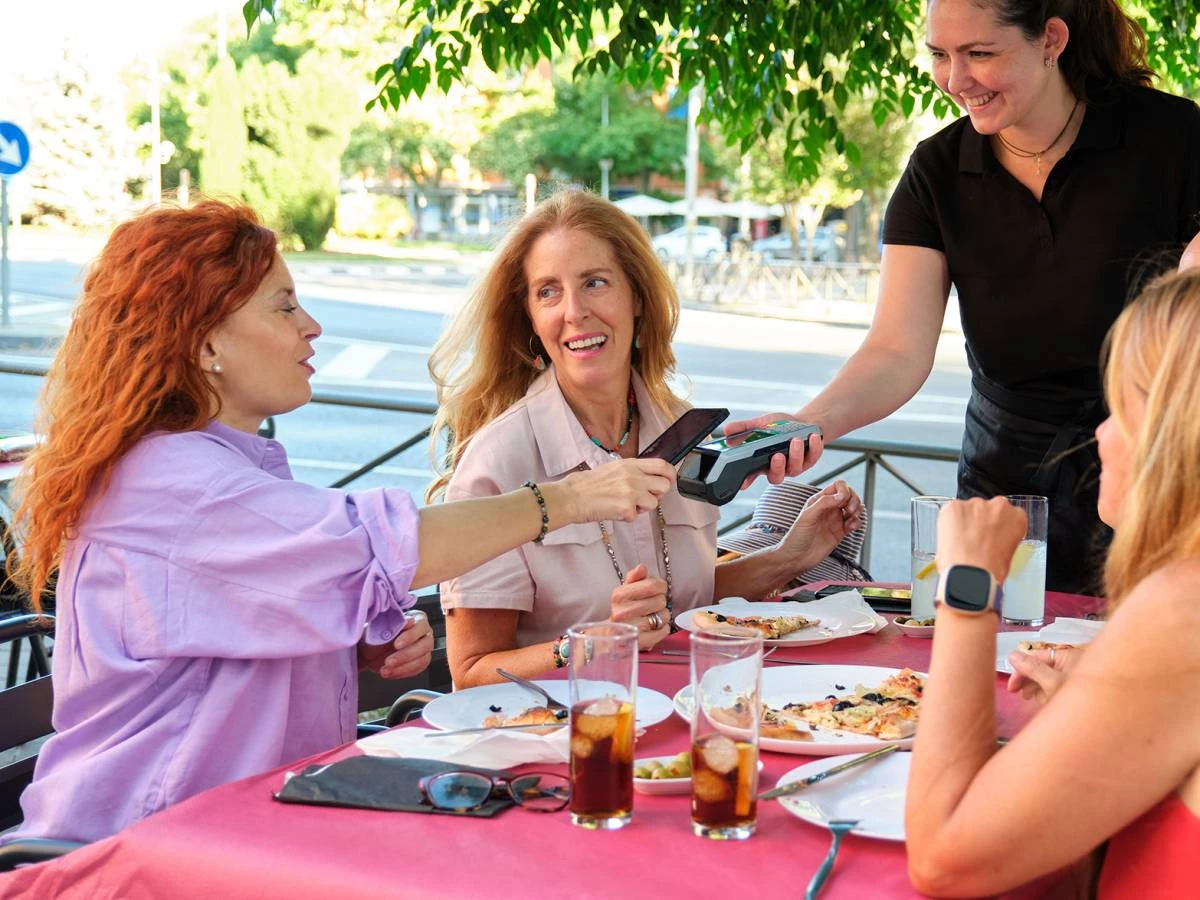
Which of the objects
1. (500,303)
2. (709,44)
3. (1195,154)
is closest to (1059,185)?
(1195,154)

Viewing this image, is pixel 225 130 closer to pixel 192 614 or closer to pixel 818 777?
pixel 192 614

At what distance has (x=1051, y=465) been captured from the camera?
10.1 feet

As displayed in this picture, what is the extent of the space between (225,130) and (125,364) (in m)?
36.3

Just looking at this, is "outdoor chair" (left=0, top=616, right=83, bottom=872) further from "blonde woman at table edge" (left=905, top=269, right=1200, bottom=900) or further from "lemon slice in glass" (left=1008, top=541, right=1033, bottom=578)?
"lemon slice in glass" (left=1008, top=541, right=1033, bottom=578)

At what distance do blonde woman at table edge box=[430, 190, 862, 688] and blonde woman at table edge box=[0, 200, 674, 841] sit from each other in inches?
21.5

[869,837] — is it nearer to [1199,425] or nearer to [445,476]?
[1199,425]

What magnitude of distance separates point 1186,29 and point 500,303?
393 cm

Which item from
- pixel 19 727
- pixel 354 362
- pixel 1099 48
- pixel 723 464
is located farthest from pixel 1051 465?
pixel 354 362

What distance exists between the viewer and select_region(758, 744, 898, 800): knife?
1664mm

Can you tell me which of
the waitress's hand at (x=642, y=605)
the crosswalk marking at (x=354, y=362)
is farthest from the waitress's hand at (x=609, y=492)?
the crosswalk marking at (x=354, y=362)

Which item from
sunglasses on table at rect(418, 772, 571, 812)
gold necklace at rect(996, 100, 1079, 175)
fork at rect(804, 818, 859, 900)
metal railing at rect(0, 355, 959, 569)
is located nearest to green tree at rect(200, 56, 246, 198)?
metal railing at rect(0, 355, 959, 569)

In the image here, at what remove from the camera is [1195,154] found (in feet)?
10.4

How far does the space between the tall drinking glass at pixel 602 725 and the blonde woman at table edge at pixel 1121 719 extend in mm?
323

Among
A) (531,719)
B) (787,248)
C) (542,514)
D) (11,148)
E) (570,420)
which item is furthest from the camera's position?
(787,248)
